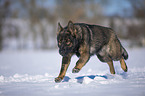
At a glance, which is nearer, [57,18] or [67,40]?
[67,40]

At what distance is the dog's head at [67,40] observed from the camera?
3670 mm

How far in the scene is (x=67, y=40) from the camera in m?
3.71

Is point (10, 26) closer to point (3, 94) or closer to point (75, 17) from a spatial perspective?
point (75, 17)

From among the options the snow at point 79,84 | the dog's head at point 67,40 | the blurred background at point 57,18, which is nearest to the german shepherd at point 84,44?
the dog's head at point 67,40

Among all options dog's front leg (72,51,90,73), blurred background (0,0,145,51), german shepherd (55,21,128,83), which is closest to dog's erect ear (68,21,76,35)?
german shepherd (55,21,128,83)

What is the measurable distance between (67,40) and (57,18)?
99.1ft

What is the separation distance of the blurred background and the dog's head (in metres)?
21.5

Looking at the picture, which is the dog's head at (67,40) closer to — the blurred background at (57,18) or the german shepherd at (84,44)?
the german shepherd at (84,44)

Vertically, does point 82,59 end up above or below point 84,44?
below

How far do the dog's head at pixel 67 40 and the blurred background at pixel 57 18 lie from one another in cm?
→ 2149

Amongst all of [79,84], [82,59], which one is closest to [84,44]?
[82,59]

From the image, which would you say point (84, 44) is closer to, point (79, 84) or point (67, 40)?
point (67, 40)

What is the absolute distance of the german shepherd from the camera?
374 cm

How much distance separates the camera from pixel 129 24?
989 inches
